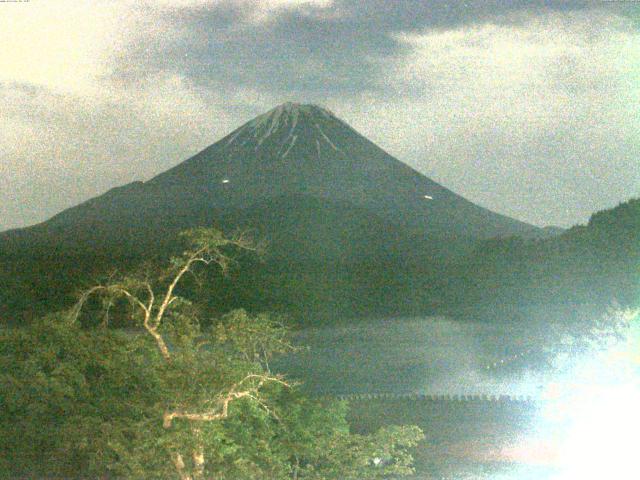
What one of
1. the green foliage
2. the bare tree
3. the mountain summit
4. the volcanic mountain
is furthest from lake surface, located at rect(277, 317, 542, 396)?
the mountain summit

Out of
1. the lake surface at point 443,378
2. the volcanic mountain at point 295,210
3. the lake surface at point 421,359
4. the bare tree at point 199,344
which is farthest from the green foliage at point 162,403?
the volcanic mountain at point 295,210

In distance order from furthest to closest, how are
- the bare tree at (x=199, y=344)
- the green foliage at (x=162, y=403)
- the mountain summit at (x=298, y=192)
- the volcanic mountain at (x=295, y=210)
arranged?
the mountain summit at (x=298, y=192), the volcanic mountain at (x=295, y=210), the green foliage at (x=162, y=403), the bare tree at (x=199, y=344)

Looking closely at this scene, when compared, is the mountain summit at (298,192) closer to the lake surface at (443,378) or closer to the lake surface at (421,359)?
the lake surface at (443,378)

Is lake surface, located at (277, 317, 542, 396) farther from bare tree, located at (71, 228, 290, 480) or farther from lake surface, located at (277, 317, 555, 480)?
bare tree, located at (71, 228, 290, 480)

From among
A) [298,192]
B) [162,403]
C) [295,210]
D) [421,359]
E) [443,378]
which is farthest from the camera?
[298,192]

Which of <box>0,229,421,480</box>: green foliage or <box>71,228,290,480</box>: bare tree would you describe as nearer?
<box>71,228,290,480</box>: bare tree

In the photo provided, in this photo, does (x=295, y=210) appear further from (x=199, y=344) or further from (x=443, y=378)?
(x=199, y=344)

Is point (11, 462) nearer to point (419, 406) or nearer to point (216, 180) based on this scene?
point (419, 406)

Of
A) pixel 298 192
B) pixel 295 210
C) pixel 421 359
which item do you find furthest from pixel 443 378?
pixel 298 192
